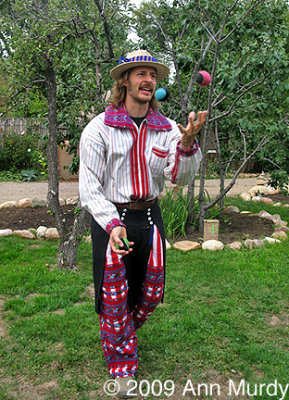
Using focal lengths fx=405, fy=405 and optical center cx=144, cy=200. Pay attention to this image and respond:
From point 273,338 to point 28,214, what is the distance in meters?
4.89

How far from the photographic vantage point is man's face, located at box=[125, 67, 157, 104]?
2408 mm

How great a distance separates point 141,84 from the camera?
2410 mm

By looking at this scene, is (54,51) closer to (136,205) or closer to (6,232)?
(136,205)

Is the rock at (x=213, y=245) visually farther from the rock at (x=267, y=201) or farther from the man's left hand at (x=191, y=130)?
the rock at (x=267, y=201)

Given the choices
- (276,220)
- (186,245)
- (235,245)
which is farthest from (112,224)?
(276,220)

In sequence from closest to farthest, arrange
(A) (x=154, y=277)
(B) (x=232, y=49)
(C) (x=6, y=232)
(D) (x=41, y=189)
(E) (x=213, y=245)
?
(A) (x=154, y=277), (E) (x=213, y=245), (C) (x=6, y=232), (B) (x=232, y=49), (D) (x=41, y=189)

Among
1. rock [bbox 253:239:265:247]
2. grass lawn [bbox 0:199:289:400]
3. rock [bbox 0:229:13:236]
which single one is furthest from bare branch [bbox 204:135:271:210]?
rock [bbox 0:229:13:236]

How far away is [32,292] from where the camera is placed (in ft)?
12.6

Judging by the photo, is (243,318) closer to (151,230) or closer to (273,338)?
(273,338)

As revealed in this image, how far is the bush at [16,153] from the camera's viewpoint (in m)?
12.6

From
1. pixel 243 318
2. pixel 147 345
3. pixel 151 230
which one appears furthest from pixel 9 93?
pixel 243 318

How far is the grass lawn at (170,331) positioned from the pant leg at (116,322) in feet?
0.53

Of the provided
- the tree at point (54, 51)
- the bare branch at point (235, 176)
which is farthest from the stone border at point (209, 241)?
the tree at point (54, 51)

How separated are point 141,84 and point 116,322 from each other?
1.42 metres
